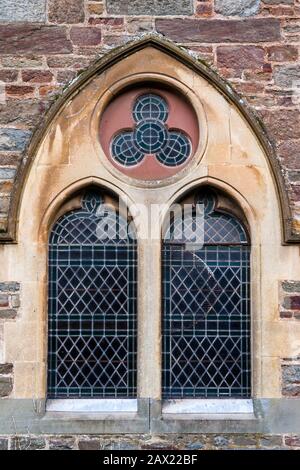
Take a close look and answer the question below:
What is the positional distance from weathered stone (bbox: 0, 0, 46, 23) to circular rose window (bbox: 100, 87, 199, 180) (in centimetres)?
95

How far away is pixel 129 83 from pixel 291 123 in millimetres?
1380

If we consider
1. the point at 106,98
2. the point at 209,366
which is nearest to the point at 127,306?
the point at 209,366

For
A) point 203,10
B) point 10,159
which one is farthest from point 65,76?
point 203,10

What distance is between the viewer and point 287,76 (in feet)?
22.5

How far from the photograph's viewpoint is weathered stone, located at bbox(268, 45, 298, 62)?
6887mm

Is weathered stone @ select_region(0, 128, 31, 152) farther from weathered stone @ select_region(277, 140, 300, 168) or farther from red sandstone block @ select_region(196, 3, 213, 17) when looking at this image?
weathered stone @ select_region(277, 140, 300, 168)

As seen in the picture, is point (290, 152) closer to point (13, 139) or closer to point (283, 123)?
point (283, 123)

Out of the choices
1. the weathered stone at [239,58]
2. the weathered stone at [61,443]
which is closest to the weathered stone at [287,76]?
the weathered stone at [239,58]

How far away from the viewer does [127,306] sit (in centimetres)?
674

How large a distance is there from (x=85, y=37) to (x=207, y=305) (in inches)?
95.8

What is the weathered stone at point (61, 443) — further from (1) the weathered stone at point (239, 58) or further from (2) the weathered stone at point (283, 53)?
(2) the weathered stone at point (283, 53)

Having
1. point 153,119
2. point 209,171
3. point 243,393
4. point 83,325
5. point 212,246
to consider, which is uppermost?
point 153,119

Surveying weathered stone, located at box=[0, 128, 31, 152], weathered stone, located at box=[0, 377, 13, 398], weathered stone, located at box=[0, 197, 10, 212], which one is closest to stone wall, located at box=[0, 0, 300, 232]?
weathered stone, located at box=[0, 128, 31, 152]
